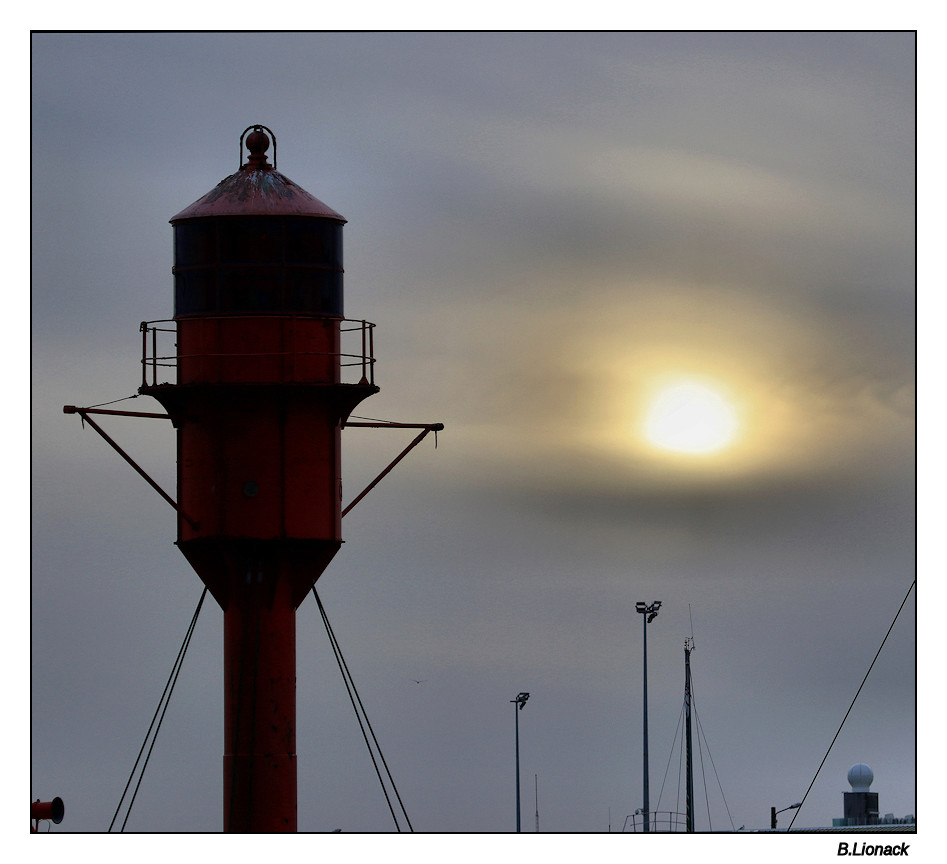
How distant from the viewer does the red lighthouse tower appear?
6725cm

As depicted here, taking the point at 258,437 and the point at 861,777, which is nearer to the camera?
the point at 258,437

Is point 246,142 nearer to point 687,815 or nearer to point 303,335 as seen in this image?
point 303,335

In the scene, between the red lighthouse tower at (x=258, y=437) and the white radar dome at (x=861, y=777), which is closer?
the red lighthouse tower at (x=258, y=437)

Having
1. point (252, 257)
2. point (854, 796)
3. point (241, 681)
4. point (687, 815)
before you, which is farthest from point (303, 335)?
point (687, 815)

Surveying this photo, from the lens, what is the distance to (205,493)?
67.8m

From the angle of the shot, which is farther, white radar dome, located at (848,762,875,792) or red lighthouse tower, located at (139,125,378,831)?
white radar dome, located at (848,762,875,792)

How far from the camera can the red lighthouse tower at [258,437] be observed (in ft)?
221

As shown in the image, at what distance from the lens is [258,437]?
67625 mm
